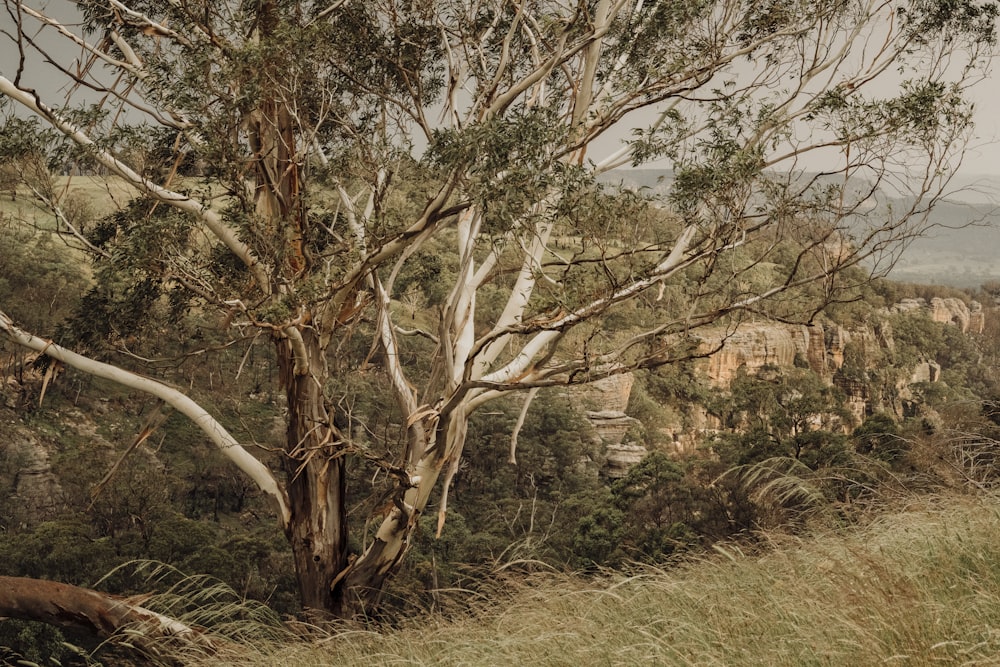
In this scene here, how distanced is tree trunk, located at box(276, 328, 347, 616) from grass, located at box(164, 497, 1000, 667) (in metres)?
2.58

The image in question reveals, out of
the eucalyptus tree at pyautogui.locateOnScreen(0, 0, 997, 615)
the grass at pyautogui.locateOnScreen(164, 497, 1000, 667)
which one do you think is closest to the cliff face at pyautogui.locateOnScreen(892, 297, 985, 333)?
the eucalyptus tree at pyautogui.locateOnScreen(0, 0, 997, 615)

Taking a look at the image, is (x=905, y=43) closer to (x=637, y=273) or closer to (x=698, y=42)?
(x=698, y=42)

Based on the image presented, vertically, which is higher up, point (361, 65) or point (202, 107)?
point (361, 65)

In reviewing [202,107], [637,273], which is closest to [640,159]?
[637,273]

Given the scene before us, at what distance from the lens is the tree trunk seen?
242 inches

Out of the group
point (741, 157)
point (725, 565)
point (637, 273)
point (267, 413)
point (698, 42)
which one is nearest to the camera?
point (725, 565)

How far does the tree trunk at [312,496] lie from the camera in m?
6.16

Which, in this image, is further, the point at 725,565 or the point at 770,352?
the point at 770,352

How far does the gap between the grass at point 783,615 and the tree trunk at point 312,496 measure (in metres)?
2.58

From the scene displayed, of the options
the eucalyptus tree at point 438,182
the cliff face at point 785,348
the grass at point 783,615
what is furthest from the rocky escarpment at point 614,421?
the grass at point 783,615

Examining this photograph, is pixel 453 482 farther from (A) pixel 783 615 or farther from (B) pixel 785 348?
(B) pixel 785 348

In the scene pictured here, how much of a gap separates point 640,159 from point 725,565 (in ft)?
11.0

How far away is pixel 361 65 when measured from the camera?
684 centimetres

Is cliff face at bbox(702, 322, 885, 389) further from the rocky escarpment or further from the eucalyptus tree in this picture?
the eucalyptus tree
